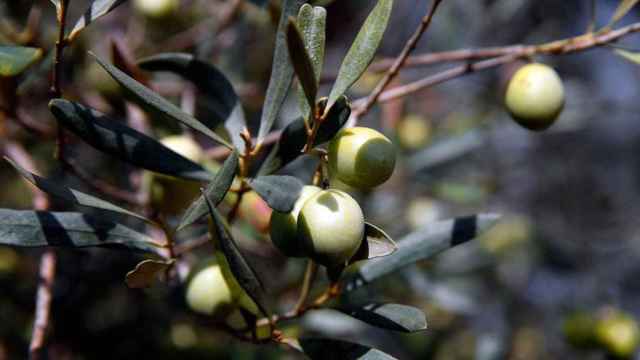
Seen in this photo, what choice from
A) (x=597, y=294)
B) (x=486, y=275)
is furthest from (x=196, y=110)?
(x=597, y=294)

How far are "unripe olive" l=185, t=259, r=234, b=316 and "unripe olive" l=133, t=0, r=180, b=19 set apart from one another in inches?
37.9

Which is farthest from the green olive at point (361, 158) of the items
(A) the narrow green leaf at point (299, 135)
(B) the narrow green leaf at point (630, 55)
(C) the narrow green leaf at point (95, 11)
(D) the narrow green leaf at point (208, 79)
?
(B) the narrow green leaf at point (630, 55)

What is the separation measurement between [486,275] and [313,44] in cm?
194

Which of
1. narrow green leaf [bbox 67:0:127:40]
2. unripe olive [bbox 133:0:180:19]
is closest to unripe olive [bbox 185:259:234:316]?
narrow green leaf [bbox 67:0:127:40]

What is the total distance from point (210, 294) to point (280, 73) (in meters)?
0.37

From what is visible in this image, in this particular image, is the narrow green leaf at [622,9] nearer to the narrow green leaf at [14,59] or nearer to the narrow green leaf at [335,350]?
the narrow green leaf at [335,350]

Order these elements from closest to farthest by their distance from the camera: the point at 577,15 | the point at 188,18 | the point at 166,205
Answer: the point at 166,205 < the point at 188,18 < the point at 577,15

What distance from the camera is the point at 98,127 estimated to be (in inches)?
41.7

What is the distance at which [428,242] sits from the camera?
134cm

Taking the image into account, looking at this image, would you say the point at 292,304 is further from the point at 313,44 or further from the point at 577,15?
the point at 577,15

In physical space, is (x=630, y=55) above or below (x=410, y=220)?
above

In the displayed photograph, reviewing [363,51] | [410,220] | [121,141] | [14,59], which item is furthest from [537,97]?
[410,220]

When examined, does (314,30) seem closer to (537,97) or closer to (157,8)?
(537,97)

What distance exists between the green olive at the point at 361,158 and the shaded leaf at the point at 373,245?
6 centimetres
